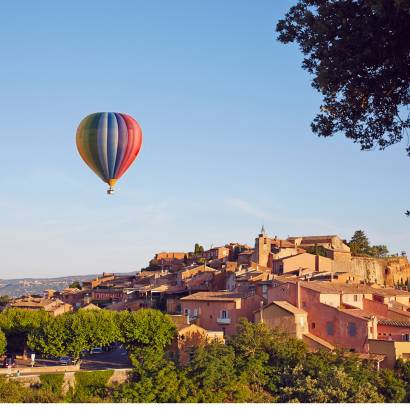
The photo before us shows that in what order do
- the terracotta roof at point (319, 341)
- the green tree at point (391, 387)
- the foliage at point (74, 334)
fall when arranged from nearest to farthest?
the green tree at point (391, 387) → the terracotta roof at point (319, 341) → the foliage at point (74, 334)

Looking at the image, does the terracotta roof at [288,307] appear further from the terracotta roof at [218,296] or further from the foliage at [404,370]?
the foliage at [404,370]

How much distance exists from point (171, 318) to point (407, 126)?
31657 mm

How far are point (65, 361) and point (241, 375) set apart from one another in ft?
42.0

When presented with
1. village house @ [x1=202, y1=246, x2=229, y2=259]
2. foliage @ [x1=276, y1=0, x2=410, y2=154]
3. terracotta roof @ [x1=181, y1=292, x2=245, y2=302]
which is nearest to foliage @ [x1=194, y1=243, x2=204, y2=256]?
village house @ [x1=202, y1=246, x2=229, y2=259]

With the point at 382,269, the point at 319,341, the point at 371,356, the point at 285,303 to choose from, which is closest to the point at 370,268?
the point at 382,269

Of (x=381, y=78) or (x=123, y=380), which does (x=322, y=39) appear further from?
(x=123, y=380)

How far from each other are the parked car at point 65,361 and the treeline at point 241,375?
719 millimetres

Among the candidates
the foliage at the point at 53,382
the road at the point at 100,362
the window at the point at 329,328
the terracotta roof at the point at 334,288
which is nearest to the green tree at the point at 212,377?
the road at the point at 100,362

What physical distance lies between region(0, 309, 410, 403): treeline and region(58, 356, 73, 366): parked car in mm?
719

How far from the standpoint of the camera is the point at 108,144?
1399 inches

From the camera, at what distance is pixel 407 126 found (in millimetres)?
12438

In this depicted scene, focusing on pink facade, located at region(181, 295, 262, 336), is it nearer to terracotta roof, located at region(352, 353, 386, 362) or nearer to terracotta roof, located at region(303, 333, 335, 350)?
terracotta roof, located at region(303, 333, 335, 350)

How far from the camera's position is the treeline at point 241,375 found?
101ft
